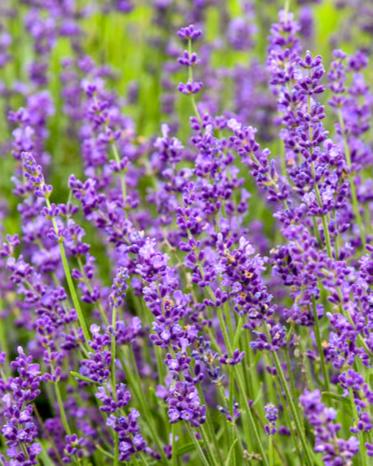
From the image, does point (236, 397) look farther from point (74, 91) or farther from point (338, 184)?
point (74, 91)

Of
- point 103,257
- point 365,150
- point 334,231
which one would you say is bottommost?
point 334,231

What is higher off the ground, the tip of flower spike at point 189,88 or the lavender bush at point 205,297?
the tip of flower spike at point 189,88

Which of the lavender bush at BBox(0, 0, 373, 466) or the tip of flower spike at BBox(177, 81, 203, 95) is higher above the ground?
the tip of flower spike at BBox(177, 81, 203, 95)

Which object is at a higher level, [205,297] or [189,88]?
[189,88]

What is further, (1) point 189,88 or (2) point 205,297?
(2) point 205,297

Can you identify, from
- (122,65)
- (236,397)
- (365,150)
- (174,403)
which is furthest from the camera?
(122,65)

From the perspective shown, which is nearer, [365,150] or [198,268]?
[198,268]

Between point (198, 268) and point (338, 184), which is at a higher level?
point (338, 184)

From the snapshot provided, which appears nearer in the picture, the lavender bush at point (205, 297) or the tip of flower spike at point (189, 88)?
the lavender bush at point (205, 297)

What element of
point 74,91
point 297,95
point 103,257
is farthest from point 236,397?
point 74,91

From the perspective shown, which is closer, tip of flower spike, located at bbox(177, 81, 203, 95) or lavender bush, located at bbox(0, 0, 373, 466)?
lavender bush, located at bbox(0, 0, 373, 466)

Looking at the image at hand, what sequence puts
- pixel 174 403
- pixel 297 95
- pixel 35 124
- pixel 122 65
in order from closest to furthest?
pixel 174 403 → pixel 297 95 → pixel 35 124 → pixel 122 65
